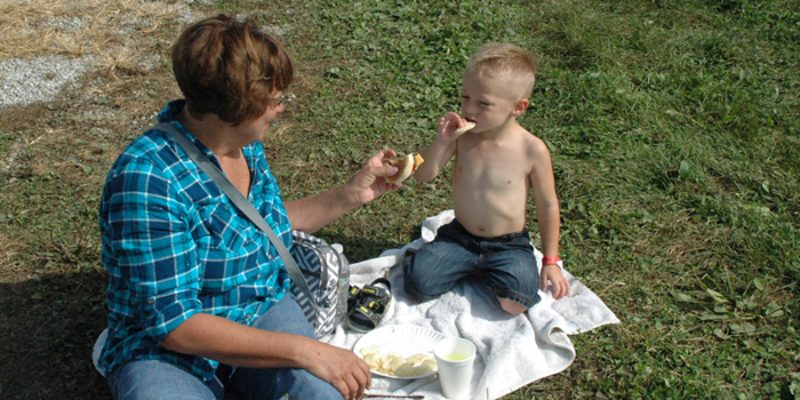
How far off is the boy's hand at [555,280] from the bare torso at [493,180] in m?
0.26

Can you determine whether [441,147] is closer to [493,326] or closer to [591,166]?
[493,326]

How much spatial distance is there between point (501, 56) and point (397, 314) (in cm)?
132

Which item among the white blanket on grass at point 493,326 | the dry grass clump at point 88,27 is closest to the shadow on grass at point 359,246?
the white blanket on grass at point 493,326

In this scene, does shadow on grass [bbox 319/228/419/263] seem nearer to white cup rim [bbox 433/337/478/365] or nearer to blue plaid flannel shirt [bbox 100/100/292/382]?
white cup rim [bbox 433/337/478/365]

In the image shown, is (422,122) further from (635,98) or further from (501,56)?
(501,56)

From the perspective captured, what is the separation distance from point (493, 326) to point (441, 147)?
0.88m

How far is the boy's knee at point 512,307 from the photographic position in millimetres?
3697

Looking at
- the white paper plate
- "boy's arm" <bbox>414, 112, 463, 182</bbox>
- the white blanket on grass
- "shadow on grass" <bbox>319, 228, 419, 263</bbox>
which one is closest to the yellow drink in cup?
the white blanket on grass

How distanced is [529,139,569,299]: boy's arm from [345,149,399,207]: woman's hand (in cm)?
73

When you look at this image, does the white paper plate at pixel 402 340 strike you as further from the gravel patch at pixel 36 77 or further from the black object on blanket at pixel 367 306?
the gravel patch at pixel 36 77

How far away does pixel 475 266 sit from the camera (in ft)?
12.9

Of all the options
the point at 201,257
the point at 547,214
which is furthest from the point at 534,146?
the point at 201,257

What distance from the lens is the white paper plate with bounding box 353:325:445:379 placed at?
141 inches

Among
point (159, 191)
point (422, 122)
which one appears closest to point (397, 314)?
point (159, 191)
